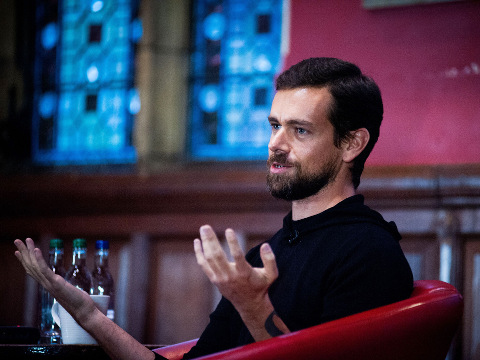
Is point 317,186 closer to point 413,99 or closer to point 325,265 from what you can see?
point 325,265

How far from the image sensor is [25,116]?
157 inches

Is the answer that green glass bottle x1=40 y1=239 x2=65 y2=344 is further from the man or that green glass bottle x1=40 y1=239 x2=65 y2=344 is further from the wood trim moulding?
the wood trim moulding

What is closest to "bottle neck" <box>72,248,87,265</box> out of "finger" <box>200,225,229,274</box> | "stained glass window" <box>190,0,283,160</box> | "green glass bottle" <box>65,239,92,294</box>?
"green glass bottle" <box>65,239,92,294</box>

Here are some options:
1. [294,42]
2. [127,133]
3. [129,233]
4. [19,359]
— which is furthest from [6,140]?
[19,359]

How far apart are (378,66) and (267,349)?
2190mm

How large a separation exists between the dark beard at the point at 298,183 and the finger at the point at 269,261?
0.37 metres

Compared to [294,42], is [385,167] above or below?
below

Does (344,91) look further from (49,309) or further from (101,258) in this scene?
(49,309)

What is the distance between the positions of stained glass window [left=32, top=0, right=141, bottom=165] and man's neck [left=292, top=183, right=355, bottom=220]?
89.4 inches

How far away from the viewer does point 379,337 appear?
1.21 meters

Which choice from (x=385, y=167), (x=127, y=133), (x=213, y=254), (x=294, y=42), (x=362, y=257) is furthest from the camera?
(x=127, y=133)

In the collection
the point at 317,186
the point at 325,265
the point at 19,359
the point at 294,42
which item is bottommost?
the point at 19,359

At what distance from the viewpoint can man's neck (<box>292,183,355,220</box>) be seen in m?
1.55

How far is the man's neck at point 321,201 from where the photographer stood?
5.10ft
